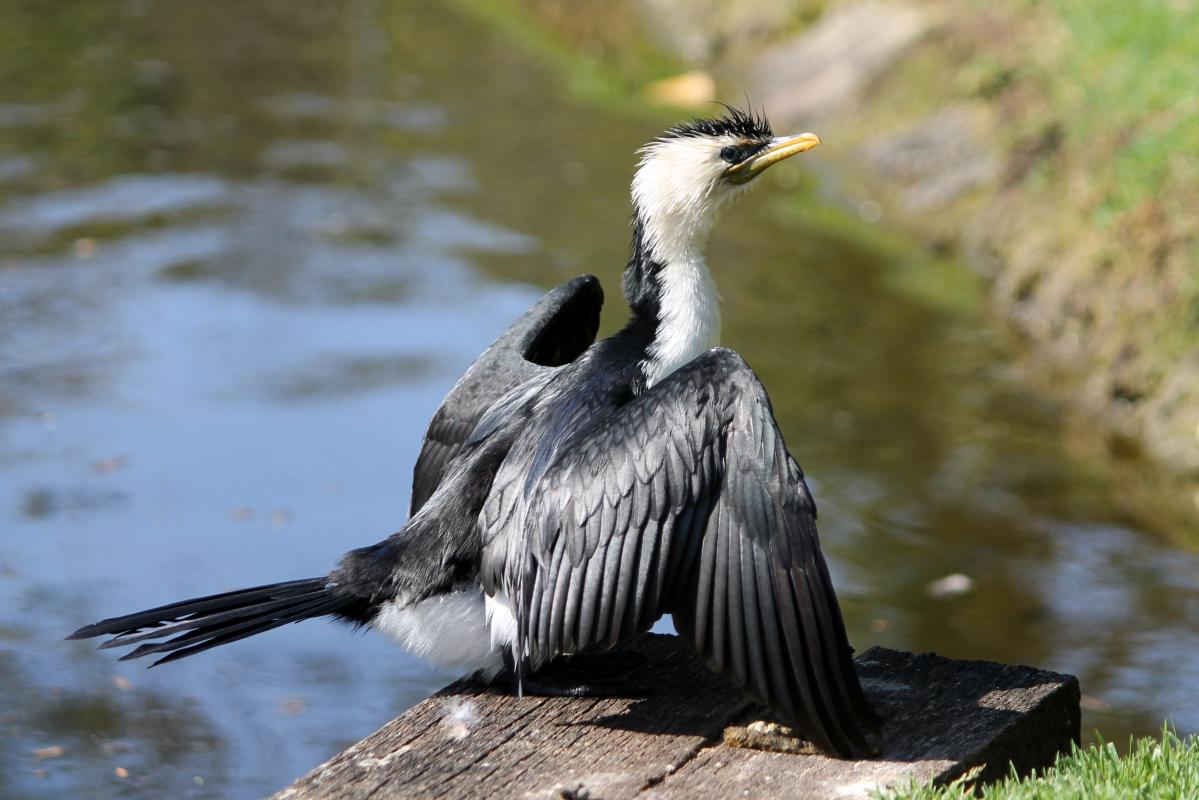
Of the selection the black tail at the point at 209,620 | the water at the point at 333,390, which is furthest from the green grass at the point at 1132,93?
the black tail at the point at 209,620

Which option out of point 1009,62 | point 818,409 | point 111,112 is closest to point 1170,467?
point 818,409

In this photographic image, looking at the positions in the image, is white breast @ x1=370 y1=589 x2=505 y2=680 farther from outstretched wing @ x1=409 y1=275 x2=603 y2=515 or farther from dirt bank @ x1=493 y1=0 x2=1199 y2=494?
dirt bank @ x1=493 y1=0 x2=1199 y2=494

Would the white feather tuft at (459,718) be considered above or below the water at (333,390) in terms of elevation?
below

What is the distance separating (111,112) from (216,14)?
2.52 m

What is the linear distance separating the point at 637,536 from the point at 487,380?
3.14 ft

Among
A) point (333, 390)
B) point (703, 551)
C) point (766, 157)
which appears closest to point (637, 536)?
point (703, 551)

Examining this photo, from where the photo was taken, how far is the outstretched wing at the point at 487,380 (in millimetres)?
3770

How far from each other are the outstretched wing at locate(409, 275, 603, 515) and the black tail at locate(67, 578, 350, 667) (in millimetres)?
647

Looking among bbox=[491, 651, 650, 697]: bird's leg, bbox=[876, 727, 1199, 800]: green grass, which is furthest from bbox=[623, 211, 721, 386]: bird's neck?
bbox=[876, 727, 1199, 800]: green grass

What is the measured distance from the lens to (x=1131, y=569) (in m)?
5.23

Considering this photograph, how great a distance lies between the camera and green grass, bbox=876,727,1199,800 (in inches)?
110

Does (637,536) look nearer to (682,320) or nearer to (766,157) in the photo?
(682,320)

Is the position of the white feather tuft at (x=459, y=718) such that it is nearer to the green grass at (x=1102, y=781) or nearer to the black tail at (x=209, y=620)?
the black tail at (x=209, y=620)

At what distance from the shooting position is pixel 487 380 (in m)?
3.80
